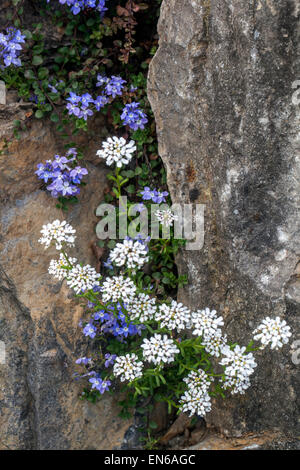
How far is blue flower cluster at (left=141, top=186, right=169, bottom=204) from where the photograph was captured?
11.5 feet

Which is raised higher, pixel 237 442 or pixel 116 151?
pixel 116 151

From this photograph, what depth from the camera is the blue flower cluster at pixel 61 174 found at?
3391mm

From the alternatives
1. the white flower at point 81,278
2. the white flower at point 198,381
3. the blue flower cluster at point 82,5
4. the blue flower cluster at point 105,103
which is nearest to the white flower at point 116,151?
the white flower at point 81,278

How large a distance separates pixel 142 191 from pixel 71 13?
1304 millimetres

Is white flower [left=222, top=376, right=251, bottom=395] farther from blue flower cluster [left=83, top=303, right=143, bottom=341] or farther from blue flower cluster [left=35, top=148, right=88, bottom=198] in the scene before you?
blue flower cluster [left=35, top=148, right=88, bottom=198]

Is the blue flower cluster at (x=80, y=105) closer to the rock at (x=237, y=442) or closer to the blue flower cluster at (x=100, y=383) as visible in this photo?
the blue flower cluster at (x=100, y=383)

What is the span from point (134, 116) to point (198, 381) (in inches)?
69.0

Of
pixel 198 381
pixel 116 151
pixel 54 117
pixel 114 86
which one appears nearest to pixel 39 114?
pixel 54 117

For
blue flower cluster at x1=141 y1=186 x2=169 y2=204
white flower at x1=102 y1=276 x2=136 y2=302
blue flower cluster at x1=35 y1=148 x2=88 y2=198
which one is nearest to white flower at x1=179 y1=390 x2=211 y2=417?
white flower at x1=102 y1=276 x2=136 y2=302

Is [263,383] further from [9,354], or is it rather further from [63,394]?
[9,354]

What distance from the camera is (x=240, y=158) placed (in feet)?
9.82

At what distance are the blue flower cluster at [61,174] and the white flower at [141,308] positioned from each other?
88 cm

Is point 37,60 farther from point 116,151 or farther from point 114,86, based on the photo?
point 116,151

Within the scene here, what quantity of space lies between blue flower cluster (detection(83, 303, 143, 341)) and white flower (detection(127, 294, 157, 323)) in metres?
0.21
